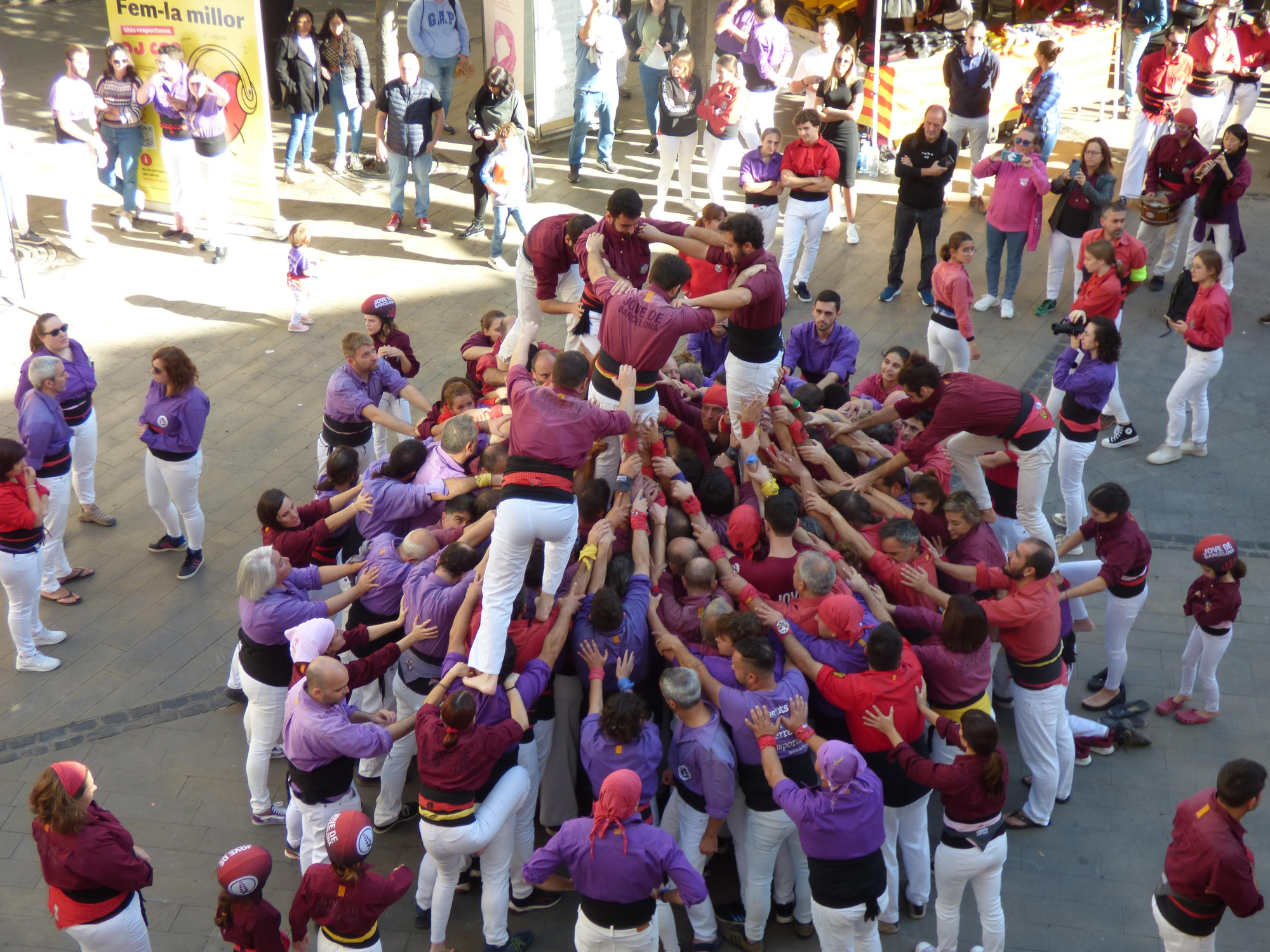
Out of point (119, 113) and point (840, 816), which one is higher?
point (119, 113)

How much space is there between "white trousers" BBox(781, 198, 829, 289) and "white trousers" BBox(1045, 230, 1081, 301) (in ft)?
7.42

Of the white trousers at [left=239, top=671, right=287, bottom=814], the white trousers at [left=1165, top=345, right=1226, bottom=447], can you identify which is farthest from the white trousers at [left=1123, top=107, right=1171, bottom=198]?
the white trousers at [left=239, top=671, right=287, bottom=814]

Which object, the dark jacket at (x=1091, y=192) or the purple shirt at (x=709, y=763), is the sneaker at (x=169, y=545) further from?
the dark jacket at (x=1091, y=192)

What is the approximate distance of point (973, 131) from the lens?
13672 millimetres

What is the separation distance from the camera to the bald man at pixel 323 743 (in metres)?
5.65

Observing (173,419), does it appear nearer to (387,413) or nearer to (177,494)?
(177,494)

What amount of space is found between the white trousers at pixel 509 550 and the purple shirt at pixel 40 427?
11.6ft

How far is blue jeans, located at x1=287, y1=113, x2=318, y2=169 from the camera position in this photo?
14266 mm

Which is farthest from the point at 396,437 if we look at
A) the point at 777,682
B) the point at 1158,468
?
Answer: the point at 1158,468

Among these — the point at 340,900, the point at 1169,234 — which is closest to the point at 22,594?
the point at 340,900

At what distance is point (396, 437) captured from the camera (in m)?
9.70

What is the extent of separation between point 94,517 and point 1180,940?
25.3 feet

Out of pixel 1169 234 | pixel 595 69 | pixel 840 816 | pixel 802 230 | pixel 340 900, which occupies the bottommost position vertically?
pixel 340 900

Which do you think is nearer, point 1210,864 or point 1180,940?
point 1210,864
